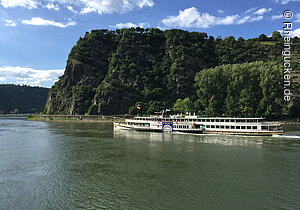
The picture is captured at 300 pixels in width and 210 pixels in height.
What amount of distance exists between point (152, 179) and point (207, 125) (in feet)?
155

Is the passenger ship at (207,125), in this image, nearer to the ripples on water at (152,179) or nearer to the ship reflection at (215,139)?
the ship reflection at (215,139)

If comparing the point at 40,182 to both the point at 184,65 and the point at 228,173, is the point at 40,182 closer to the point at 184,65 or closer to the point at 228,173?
the point at 228,173

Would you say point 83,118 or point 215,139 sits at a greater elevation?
point 83,118

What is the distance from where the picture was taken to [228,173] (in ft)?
92.4

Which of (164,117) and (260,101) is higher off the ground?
(260,101)

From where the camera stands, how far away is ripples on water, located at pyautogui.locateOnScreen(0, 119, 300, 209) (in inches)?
795

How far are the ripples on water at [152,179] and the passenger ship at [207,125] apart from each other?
767 inches

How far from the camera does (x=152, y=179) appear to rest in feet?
86.4

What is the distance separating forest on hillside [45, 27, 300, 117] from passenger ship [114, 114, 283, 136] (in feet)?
116

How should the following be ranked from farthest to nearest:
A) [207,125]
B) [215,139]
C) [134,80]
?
[134,80], [207,125], [215,139]

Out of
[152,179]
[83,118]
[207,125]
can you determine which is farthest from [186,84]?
[152,179]

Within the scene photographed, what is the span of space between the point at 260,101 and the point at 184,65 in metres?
88.0

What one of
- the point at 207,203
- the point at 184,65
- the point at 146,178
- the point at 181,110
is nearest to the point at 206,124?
the point at 146,178

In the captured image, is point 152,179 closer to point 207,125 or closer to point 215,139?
point 215,139
